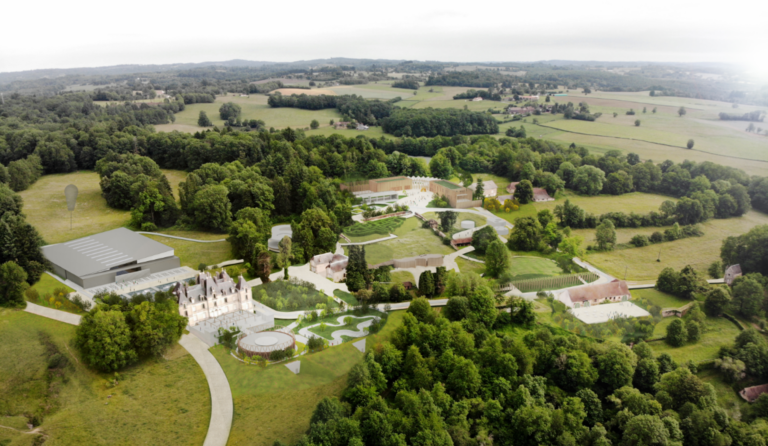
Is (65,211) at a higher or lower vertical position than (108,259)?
higher

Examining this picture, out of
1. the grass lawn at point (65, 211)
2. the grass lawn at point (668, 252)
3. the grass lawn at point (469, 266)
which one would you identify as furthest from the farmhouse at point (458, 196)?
the grass lawn at point (65, 211)

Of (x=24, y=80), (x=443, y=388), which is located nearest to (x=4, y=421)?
(x=443, y=388)

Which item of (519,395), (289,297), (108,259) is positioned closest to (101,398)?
(289,297)

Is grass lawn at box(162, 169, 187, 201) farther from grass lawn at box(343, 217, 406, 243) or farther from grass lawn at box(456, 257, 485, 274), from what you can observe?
grass lawn at box(456, 257, 485, 274)

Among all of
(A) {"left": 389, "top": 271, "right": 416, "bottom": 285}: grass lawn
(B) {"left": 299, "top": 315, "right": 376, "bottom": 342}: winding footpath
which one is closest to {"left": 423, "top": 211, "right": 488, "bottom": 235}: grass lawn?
(A) {"left": 389, "top": 271, "right": 416, "bottom": 285}: grass lawn

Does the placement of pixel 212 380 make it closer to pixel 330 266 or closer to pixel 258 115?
pixel 330 266

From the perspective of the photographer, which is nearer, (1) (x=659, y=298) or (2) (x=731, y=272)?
(1) (x=659, y=298)

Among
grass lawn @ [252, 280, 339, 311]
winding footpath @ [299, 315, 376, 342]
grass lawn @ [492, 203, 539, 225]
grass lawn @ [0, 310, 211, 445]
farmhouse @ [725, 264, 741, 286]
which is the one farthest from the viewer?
grass lawn @ [492, 203, 539, 225]

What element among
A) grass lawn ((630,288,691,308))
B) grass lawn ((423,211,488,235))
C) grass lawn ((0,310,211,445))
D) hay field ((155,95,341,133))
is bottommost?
grass lawn ((0,310,211,445))
